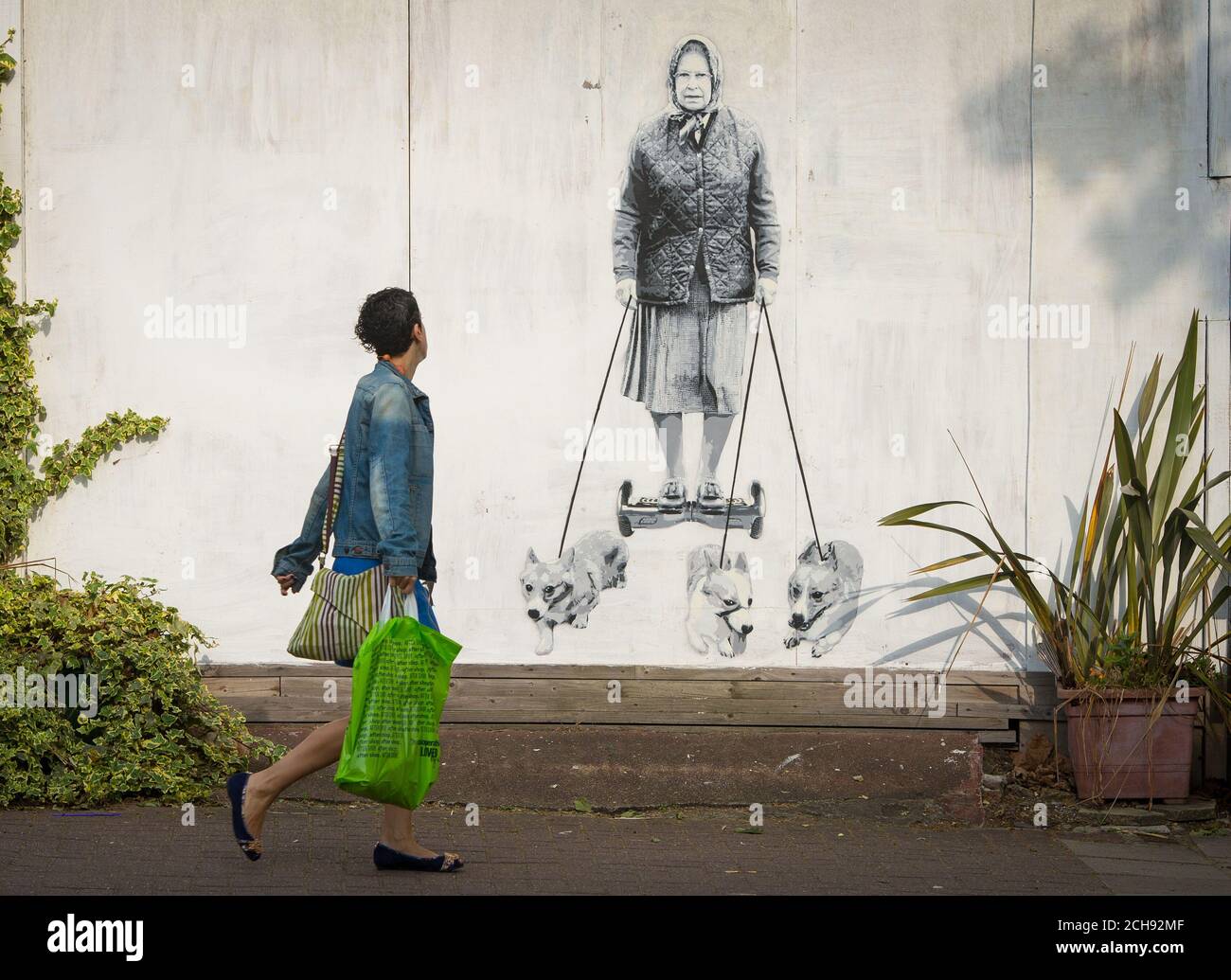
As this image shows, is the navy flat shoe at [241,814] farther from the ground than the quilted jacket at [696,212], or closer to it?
closer to it

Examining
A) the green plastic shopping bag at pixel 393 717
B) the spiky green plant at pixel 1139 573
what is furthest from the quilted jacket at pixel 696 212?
the green plastic shopping bag at pixel 393 717

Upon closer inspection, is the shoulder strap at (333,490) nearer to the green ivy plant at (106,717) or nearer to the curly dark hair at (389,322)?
the curly dark hair at (389,322)

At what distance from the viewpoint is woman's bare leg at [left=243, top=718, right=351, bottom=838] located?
4918 millimetres

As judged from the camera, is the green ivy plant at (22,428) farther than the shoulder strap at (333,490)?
Yes

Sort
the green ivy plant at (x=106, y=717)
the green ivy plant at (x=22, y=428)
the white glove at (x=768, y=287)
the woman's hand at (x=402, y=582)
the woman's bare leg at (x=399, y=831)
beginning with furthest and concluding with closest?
the white glove at (x=768, y=287) → the green ivy plant at (x=22, y=428) → the green ivy plant at (x=106, y=717) → the woman's bare leg at (x=399, y=831) → the woman's hand at (x=402, y=582)

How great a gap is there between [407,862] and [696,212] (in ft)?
10.6

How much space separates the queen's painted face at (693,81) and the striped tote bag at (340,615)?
292cm

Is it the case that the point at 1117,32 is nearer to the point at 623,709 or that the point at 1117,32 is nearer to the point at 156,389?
the point at 623,709

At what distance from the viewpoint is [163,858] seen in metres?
5.32

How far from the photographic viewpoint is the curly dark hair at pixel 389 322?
5.13m

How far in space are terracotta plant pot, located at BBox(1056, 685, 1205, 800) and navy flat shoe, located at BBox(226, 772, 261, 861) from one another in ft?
11.2

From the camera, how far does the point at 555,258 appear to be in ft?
22.1

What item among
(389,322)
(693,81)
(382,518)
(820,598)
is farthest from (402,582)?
(693,81)
